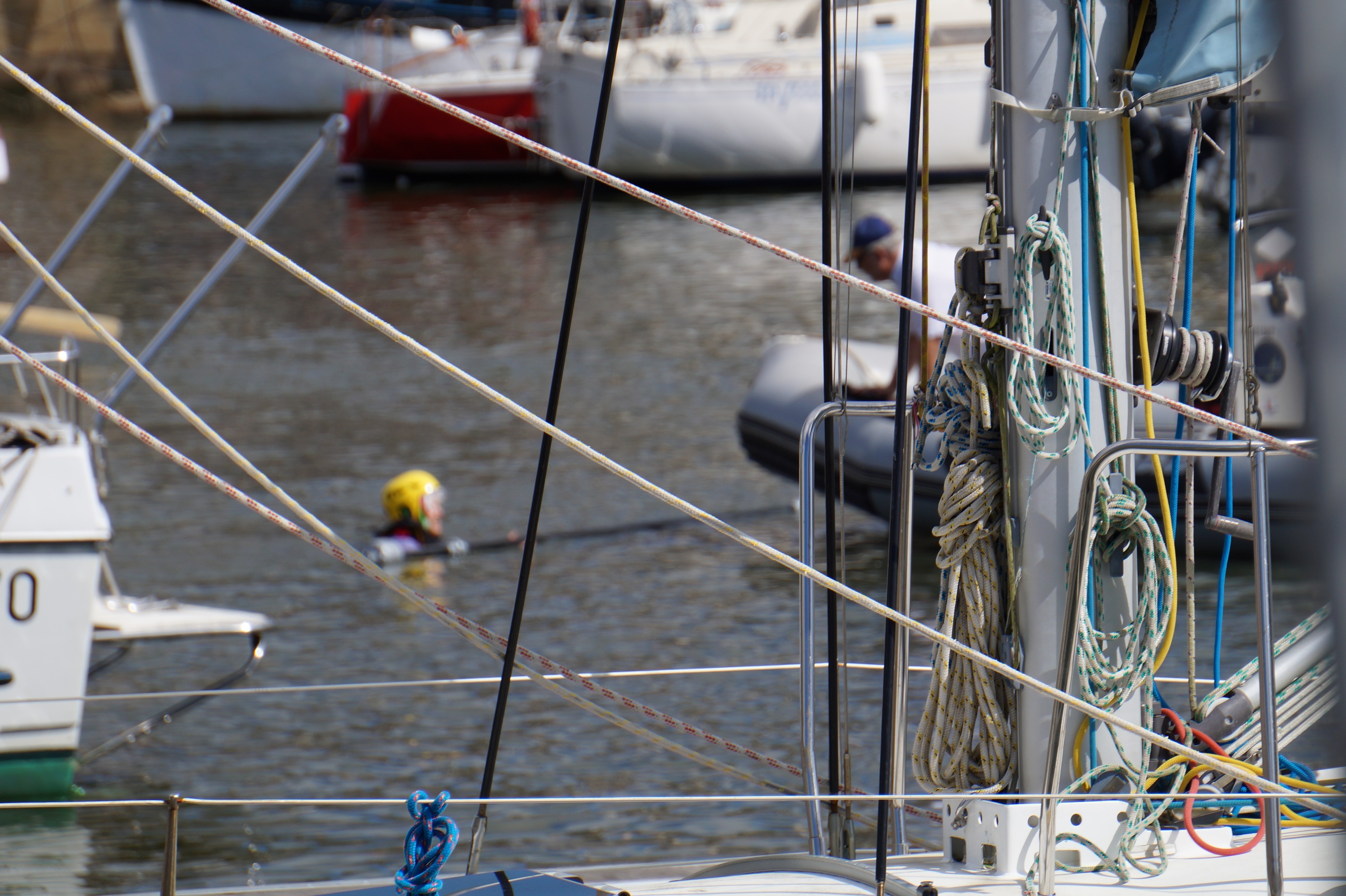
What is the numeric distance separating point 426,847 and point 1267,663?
1072 mm

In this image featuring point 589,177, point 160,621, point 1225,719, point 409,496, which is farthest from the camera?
point 409,496

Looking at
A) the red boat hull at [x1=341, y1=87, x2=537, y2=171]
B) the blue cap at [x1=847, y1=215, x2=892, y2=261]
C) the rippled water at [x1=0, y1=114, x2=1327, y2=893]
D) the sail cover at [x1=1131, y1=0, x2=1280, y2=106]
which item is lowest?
the rippled water at [x1=0, y1=114, x2=1327, y2=893]

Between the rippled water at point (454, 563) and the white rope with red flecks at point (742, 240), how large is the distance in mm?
349

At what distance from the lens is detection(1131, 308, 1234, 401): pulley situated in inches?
100

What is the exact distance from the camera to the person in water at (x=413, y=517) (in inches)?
282

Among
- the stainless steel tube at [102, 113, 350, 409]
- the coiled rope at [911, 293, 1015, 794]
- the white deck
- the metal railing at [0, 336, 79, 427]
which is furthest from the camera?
the white deck

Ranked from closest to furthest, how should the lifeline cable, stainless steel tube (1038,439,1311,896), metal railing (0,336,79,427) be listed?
stainless steel tube (1038,439,1311,896) → the lifeline cable → metal railing (0,336,79,427)

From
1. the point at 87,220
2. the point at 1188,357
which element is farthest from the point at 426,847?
the point at 87,220

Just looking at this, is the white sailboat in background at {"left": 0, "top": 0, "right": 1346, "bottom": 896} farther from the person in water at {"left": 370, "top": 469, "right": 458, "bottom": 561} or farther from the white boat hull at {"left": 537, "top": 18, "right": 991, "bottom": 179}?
the white boat hull at {"left": 537, "top": 18, "right": 991, "bottom": 179}

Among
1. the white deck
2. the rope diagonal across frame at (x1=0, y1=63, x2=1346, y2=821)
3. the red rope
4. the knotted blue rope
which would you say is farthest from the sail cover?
the white deck

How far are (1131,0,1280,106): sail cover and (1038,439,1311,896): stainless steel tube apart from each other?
520 millimetres

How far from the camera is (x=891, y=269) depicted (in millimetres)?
6727

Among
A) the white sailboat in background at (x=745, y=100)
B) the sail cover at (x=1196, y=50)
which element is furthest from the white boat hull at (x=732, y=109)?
the sail cover at (x=1196, y=50)

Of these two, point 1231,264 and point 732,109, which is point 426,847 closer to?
point 1231,264
